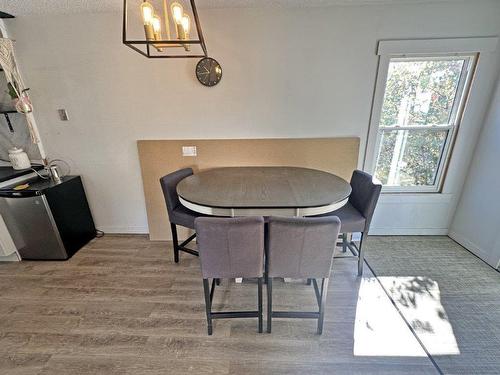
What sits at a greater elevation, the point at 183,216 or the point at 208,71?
the point at 208,71

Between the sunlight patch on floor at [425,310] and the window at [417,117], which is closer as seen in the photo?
the sunlight patch on floor at [425,310]

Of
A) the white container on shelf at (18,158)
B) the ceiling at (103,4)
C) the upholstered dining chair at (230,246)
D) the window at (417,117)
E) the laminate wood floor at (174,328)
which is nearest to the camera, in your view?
the upholstered dining chair at (230,246)

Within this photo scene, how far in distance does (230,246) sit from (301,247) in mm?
437

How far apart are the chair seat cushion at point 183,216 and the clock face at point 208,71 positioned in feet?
4.42

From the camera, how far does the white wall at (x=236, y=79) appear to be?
2.18 meters

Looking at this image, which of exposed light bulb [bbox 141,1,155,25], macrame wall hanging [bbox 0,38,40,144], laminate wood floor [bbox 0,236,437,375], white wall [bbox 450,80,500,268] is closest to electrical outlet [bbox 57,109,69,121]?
macrame wall hanging [bbox 0,38,40,144]

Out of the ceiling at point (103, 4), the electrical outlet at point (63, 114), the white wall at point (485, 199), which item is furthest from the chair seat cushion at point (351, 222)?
the electrical outlet at point (63, 114)

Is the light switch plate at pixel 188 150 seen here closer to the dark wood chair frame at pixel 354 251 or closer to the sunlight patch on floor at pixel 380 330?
the dark wood chair frame at pixel 354 251

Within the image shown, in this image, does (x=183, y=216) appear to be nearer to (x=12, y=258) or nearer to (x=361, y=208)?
(x=361, y=208)

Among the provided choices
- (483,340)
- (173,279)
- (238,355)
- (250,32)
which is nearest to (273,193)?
(238,355)

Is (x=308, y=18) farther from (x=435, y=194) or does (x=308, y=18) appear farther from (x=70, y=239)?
(x=70, y=239)

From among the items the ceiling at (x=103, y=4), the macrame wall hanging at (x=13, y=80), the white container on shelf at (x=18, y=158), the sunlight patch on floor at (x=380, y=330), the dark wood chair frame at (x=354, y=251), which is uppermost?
the ceiling at (x=103, y=4)

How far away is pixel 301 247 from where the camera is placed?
4.54ft

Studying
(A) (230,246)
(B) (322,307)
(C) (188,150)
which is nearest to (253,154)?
(C) (188,150)
